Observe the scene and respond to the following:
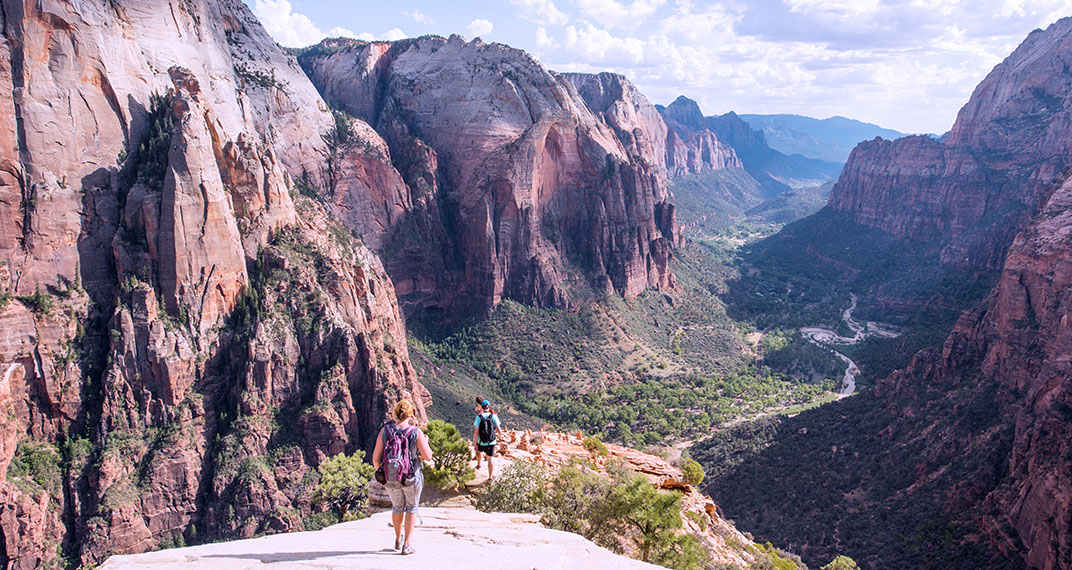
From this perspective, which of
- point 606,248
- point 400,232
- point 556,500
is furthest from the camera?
point 606,248

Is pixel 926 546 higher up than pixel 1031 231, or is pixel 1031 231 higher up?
pixel 1031 231

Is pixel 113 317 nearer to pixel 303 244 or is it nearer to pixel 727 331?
pixel 303 244

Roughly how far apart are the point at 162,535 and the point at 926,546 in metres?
60.4

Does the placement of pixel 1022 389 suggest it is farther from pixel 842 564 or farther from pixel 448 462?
pixel 448 462

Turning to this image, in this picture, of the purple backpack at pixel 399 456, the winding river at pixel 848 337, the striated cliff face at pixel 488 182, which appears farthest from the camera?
the winding river at pixel 848 337

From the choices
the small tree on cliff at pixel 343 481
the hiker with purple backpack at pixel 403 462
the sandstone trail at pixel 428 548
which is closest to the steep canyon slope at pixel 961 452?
the sandstone trail at pixel 428 548

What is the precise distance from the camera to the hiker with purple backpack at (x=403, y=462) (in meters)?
16.2

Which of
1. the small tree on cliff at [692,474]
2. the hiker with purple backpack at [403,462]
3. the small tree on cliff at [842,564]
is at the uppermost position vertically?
the hiker with purple backpack at [403,462]

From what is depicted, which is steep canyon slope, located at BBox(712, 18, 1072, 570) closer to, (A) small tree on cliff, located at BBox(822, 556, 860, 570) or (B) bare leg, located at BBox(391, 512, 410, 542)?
(A) small tree on cliff, located at BBox(822, 556, 860, 570)

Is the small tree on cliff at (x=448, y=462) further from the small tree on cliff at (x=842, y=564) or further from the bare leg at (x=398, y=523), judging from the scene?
the small tree on cliff at (x=842, y=564)

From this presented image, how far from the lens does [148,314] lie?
52.9 m

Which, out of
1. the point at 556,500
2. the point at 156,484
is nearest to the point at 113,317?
the point at 156,484

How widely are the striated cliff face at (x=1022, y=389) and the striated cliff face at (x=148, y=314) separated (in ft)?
171

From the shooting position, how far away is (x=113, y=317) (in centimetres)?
5156
